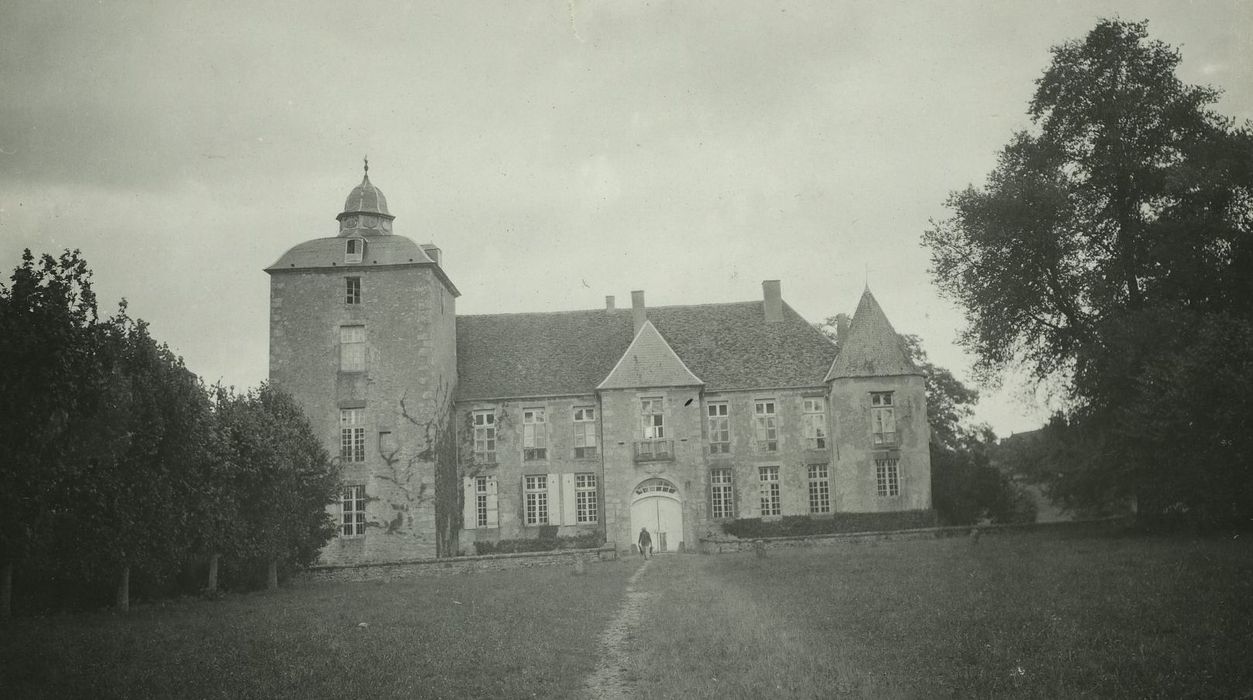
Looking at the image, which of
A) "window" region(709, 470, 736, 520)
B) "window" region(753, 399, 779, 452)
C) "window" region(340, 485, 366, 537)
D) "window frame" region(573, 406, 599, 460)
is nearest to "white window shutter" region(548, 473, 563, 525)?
"window frame" region(573, 406, 599, 460)

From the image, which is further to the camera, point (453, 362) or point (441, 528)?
point (453, 362)

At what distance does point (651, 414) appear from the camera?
115 ft

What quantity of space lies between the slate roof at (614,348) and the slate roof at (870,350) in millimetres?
1373

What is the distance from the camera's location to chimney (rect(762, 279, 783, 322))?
39.3 metres

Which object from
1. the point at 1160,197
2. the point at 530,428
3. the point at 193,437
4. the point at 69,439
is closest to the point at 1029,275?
the point at 1160,197

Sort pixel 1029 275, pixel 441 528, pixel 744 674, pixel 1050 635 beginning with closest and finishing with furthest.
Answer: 1. pixel 744 674
2. pixel 1050 635
3. pixel 1029 275
4. pixel 441 528

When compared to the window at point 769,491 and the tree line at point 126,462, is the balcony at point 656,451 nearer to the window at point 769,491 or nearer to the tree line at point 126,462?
the window at point 769,491

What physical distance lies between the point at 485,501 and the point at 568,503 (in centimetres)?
333

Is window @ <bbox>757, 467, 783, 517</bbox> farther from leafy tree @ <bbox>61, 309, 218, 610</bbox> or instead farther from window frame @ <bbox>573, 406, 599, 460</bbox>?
leafy tree @ <bbox>61, 309, 218, 610</bbox>

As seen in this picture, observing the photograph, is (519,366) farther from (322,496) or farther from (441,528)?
(322,496)

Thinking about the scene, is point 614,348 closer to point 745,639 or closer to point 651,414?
point 651,414

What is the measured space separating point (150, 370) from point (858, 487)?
2528 centimetres

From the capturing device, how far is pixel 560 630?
517 inches

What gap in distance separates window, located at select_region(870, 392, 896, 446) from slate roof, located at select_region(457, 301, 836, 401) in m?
2.41
